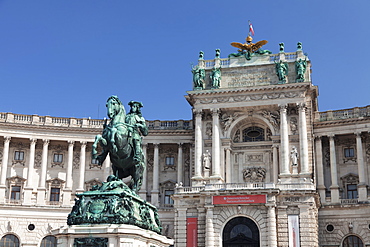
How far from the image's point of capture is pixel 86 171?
176ft

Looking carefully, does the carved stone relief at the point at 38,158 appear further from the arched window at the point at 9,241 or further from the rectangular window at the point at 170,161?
the rectangular window at the point at 170,161

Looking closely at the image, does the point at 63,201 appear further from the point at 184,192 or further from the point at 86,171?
the point at 184,192

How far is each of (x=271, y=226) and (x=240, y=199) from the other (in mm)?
3311

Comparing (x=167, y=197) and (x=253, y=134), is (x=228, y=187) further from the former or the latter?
(x=167, y=197)

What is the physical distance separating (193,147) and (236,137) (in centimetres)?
451

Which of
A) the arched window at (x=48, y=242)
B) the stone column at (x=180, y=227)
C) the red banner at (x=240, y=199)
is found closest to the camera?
the red banner at (x=240, y=199)

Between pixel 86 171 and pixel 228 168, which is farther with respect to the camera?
pixel 86 171

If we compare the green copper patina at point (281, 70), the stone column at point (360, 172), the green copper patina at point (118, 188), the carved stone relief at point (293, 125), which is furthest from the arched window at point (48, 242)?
the green copper patina at point (118, 188)

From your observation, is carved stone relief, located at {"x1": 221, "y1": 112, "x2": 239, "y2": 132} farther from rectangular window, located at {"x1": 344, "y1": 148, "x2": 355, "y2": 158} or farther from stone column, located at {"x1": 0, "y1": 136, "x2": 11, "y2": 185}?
stone column, located at {"x1": 0, "y1": 136, "x2": 11, "y2": 185}

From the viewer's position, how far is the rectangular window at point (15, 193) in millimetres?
Answer: 51188

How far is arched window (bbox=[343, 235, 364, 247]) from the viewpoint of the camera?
156ft

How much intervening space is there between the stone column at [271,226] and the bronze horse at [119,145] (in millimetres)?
26325

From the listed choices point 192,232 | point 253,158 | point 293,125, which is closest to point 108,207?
point 192,232

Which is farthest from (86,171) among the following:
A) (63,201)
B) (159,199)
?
(159,199)
